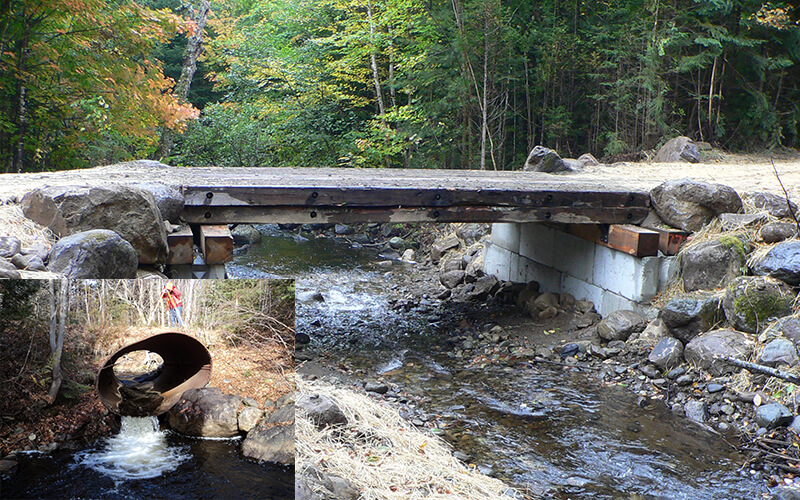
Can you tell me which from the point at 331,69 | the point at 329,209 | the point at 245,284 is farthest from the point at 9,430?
the point at 331,69

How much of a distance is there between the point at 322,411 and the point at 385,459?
497 millimetres

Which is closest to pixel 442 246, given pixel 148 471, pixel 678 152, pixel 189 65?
pixel 678 152

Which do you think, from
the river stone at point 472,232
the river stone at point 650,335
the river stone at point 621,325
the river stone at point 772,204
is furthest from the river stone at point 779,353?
the river stone at point 472,232

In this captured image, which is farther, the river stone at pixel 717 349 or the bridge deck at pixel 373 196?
the bridge deck at pixel 373 196

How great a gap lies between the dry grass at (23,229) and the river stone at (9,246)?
0.17m

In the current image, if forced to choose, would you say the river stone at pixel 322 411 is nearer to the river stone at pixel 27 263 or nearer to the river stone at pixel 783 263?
the river stone at pixel 27 263

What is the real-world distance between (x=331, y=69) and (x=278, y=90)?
2711 mm

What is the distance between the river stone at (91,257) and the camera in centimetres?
322

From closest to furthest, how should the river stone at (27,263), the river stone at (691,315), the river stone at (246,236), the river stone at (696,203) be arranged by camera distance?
the river stone at (27,263), the river stone at (691,315), the river stone at (696,203), the river stone at (246,236)

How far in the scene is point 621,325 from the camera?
7520 mm

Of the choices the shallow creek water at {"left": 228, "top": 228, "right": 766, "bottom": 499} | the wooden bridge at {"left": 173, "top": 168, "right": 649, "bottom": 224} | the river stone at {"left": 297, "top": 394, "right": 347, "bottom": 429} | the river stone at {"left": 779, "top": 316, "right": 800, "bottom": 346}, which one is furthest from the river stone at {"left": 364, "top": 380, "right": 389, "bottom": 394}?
the river stone at {"left": 779, "top": 316, "right": 800, "bottom": 346}

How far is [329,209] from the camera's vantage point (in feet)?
23.0

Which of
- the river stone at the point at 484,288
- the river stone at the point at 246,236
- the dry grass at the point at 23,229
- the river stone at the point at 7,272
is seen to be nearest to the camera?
the river stone at the point at 7,272

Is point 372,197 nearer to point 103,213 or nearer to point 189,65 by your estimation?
point 103,213
